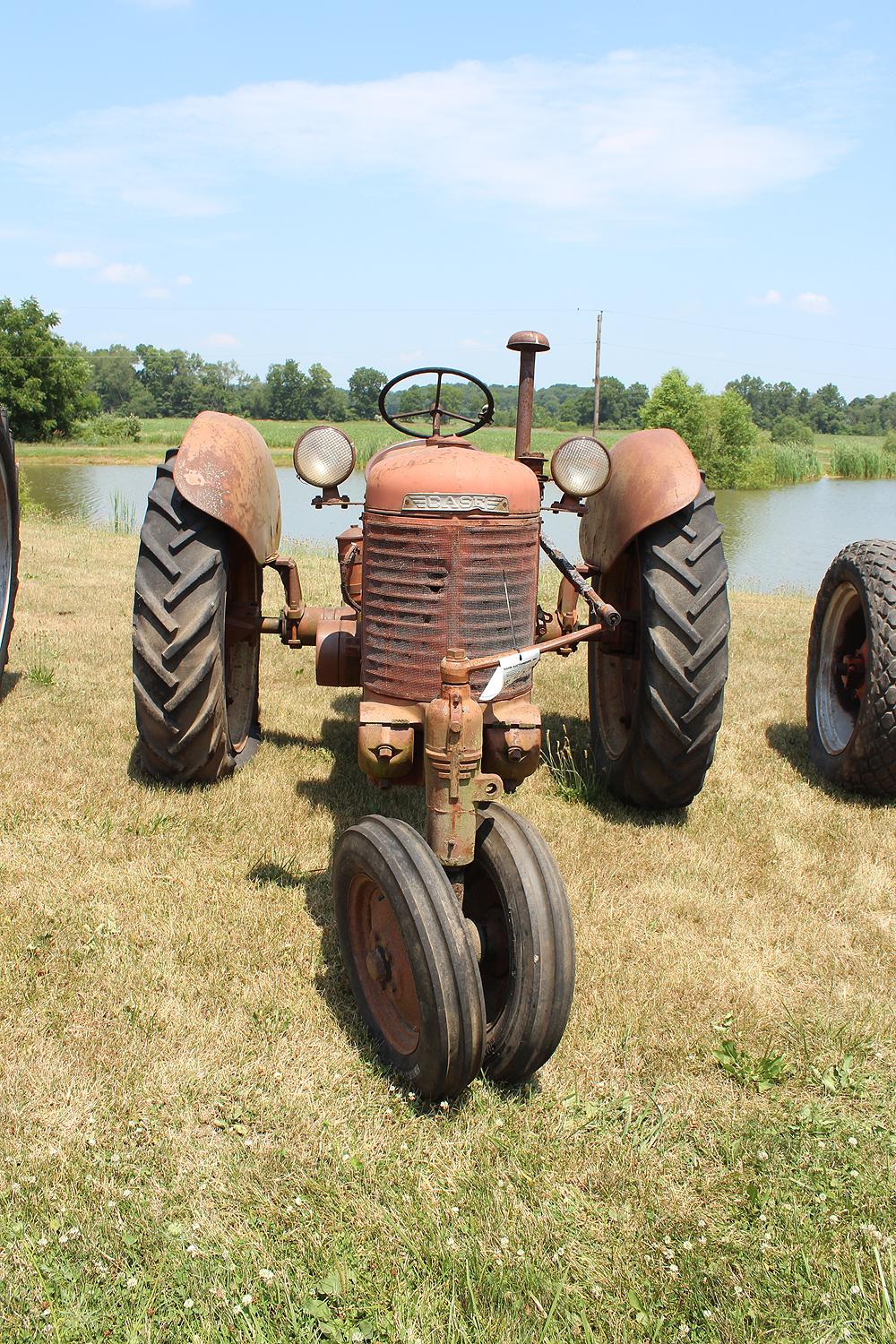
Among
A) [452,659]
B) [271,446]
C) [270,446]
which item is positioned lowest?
[452,659]

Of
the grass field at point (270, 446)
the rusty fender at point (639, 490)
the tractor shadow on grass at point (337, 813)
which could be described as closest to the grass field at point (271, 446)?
the grass field at point (270, 446)

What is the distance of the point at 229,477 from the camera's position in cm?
418

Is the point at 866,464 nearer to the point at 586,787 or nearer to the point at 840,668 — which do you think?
the point at 840,668

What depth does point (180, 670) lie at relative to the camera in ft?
12.9

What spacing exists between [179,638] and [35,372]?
43388mm

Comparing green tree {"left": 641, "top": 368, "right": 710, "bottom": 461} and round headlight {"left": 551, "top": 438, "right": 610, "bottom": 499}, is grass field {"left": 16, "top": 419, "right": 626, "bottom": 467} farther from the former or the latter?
round headlight {"left": 551, "top": 438, "right": 610, "bottom": 499}

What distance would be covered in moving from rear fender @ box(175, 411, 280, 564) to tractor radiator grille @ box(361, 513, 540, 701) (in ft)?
3.24

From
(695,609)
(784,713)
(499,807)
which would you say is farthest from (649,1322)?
(784,713)

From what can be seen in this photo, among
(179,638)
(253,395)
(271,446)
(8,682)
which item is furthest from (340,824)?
(253,395)

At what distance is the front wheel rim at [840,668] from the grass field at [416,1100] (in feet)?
2.26

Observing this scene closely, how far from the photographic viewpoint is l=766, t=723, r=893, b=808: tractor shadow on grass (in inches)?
188

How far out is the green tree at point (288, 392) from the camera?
68500 millimetres

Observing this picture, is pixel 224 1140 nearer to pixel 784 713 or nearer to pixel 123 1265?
pixel 123 1265

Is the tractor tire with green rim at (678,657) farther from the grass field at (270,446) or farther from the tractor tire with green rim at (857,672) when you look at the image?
the grass field at (270,446)
